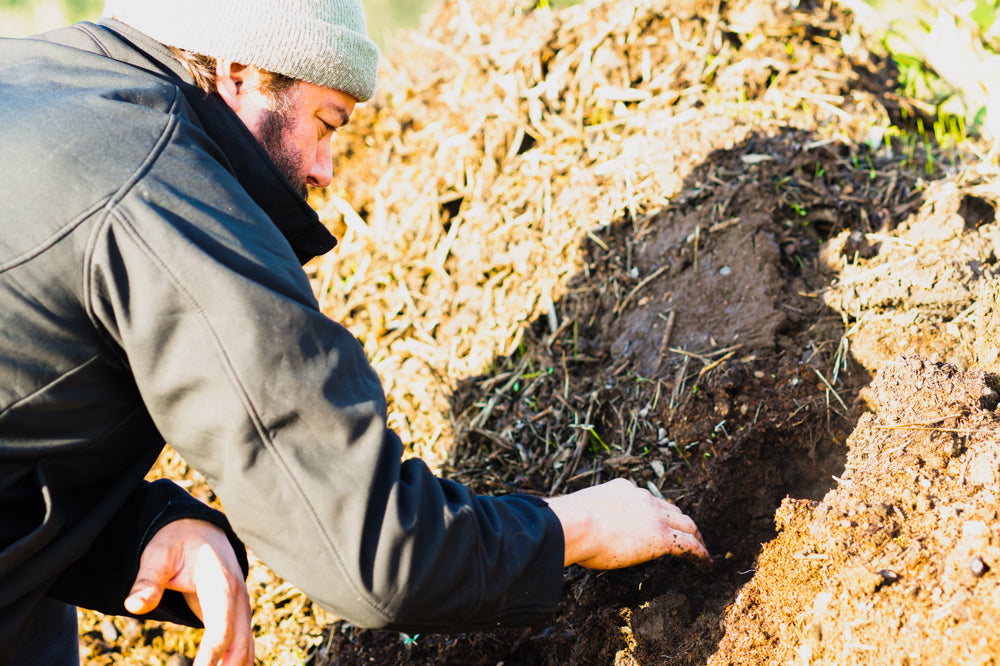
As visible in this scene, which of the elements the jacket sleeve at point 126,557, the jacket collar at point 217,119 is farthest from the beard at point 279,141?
the jacket sleeve at point 126,557

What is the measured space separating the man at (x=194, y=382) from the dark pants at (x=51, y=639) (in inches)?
19.8

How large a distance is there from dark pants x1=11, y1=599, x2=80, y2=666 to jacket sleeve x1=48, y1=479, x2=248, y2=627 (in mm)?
238

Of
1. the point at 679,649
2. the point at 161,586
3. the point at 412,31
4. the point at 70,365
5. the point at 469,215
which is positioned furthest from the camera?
the point at 412,31

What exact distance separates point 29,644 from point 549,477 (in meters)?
1.47

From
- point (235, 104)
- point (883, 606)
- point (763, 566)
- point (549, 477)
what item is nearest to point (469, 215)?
point (549, 477)

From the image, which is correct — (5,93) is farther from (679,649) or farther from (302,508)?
(679,649)

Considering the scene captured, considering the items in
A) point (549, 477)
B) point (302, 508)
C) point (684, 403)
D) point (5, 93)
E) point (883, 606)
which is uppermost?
point (5, 93)

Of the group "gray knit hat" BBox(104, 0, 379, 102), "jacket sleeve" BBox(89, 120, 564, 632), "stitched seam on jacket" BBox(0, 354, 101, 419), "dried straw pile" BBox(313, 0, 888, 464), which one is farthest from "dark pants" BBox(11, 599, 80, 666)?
"gray knit hat" BBox(104, 0, 379, 102)

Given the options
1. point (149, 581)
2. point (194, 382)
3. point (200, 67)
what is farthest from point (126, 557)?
point (200, 67)

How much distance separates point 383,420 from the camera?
141cm

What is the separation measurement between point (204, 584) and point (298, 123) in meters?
1.08

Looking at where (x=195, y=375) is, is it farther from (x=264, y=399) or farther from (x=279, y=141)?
(x=279, y=141)

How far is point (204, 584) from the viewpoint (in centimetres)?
168

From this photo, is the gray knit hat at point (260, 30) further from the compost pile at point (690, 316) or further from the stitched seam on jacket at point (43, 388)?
the compost pile at point (690, 316)
